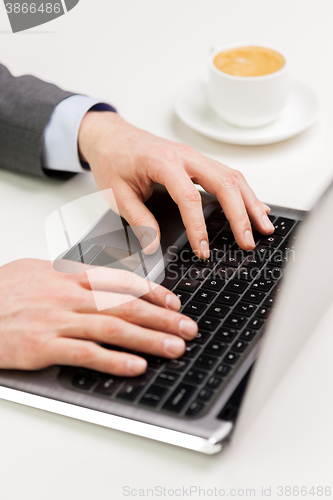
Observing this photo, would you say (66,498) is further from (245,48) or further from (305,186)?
(245,48)

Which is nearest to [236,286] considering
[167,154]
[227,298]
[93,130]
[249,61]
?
[227,298]

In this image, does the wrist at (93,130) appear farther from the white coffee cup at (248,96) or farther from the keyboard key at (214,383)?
the keyboard key at (214,383)

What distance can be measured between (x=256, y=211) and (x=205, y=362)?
25cm

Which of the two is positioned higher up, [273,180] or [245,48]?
[245,48]

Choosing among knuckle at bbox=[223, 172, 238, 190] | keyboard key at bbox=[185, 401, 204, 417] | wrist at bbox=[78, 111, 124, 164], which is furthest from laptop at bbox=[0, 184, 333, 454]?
wrist at bbox=[78, 111, 124, 164]

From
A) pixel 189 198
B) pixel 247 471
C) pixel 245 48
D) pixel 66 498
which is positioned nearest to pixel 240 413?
pixel 247 471

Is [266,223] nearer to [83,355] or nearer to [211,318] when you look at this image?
[211,318]

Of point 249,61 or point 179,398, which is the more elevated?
point 249,61

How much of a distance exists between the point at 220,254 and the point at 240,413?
23 cm

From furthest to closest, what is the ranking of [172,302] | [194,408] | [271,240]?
[271,240], [172,302], [194,408]

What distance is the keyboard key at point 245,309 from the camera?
0.55 m

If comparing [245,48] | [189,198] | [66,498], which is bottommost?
[66,498]

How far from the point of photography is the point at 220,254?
0.65m

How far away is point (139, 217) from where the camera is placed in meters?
0.69
